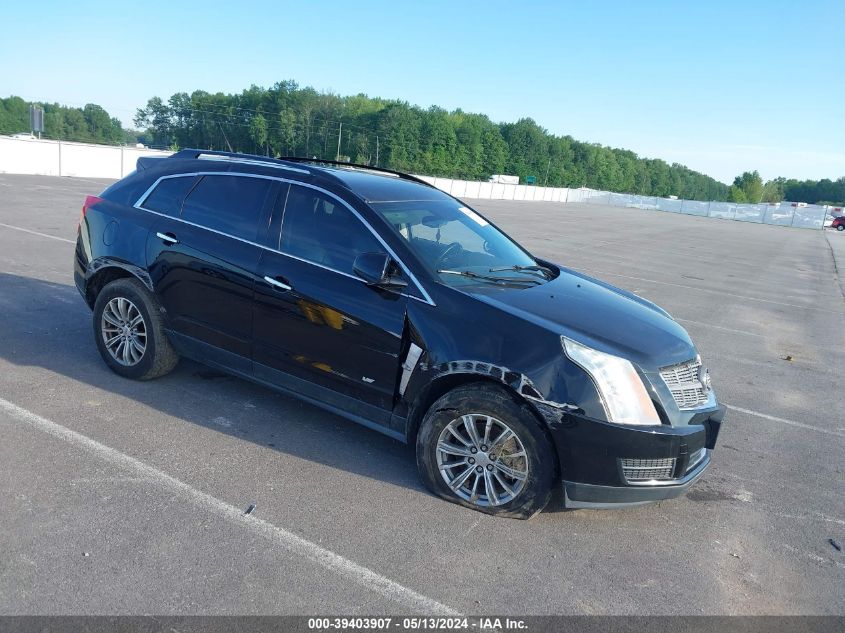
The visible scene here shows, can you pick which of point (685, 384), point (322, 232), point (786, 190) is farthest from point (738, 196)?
point (322, 232)

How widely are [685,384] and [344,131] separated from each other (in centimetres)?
10328

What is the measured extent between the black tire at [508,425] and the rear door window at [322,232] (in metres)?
1.06

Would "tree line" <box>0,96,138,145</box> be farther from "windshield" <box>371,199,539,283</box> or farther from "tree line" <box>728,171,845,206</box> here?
"tree line" <box>728,171,845,206</box>

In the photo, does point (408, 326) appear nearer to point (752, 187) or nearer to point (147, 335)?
point (147, 335)

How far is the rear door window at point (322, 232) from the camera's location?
4164 millimetres

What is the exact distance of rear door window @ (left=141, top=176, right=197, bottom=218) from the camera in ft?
16.5

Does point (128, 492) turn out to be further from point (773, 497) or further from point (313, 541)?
point (773, 497)

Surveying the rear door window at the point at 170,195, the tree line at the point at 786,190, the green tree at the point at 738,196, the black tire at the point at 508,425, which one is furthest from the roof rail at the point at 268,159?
the green tree at the point at 738,196

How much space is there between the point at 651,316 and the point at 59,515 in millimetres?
3646

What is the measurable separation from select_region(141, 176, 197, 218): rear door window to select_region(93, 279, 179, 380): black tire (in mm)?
594

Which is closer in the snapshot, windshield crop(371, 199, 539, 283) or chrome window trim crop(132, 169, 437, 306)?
chrome window trim crop(132, 169, 437, 306)

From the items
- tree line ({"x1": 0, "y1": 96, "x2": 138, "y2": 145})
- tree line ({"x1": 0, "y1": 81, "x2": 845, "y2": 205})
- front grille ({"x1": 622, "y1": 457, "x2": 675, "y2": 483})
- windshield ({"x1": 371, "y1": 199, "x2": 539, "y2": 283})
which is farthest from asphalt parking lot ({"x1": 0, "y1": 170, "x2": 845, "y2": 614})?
tree line ({"x1": 0, "y1": 96, "x2": 138, "y2": 145})

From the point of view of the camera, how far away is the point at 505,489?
3.68 m

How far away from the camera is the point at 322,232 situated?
170 inches
